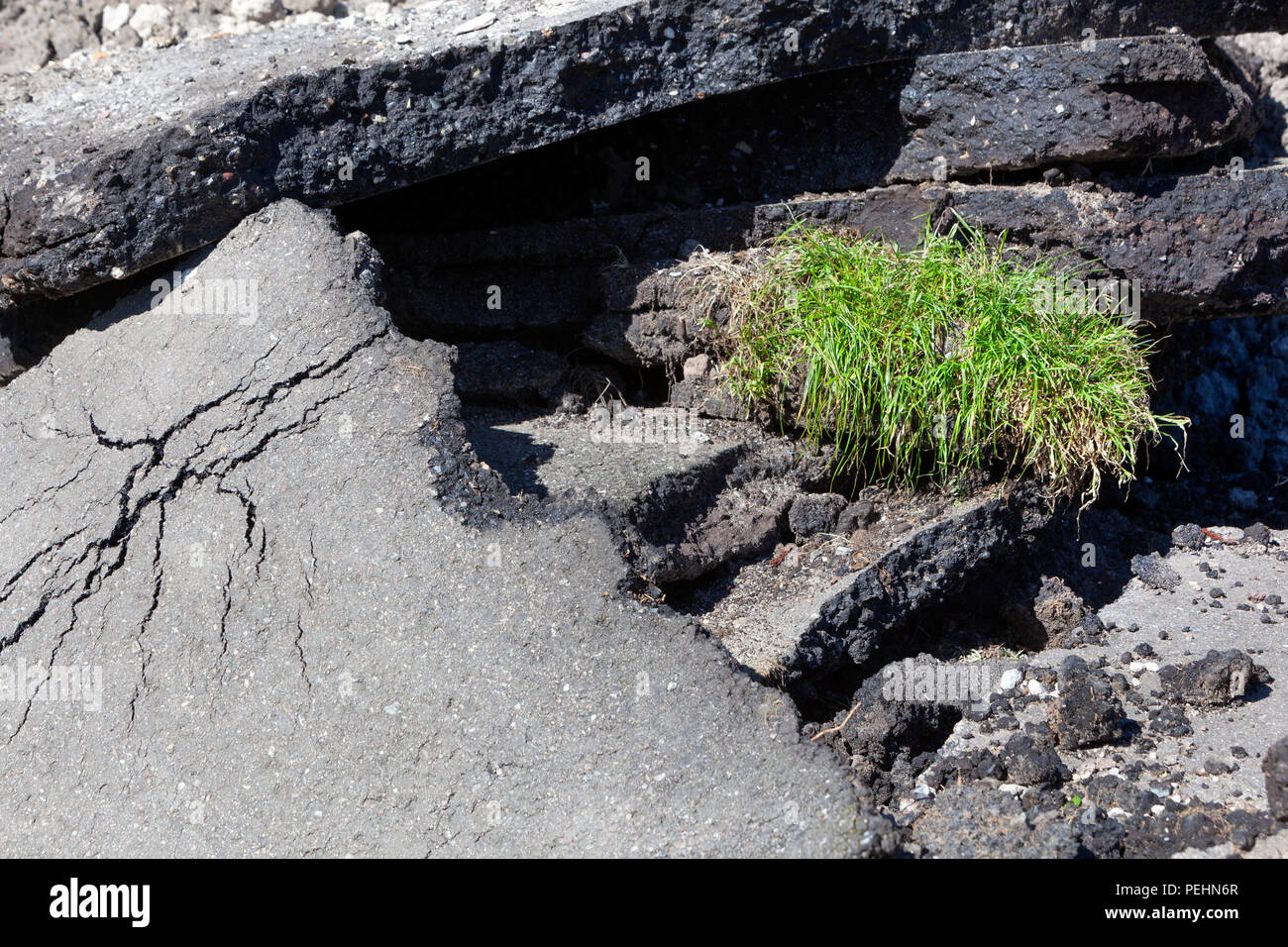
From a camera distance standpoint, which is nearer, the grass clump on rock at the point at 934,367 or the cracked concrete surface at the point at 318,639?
the cracked concrete surface at the point at 318,639

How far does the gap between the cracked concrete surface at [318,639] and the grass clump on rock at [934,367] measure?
113 centimetres

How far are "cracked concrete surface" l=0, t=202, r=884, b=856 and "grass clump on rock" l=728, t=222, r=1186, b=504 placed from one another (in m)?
1.13

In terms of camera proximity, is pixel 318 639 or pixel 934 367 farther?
pixel 934 367

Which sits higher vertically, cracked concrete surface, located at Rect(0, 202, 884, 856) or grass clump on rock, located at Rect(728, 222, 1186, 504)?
grass clump on rock, located at Rect(728, 222, 1186, 504)

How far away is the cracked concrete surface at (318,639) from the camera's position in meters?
2.58

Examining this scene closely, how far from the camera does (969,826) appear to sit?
Result: 2670 mm

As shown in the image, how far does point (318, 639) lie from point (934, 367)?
2079mm

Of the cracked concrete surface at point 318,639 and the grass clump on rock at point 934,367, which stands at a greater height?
the grass clump on rock at point 934,367

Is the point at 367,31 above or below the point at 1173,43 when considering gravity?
above

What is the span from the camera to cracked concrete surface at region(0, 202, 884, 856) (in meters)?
2.58

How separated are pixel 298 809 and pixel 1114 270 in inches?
128

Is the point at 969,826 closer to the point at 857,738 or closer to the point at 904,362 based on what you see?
the point at 857,738

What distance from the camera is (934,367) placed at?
11.7 feet

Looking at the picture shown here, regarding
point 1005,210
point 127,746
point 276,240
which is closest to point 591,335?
point 276,240
